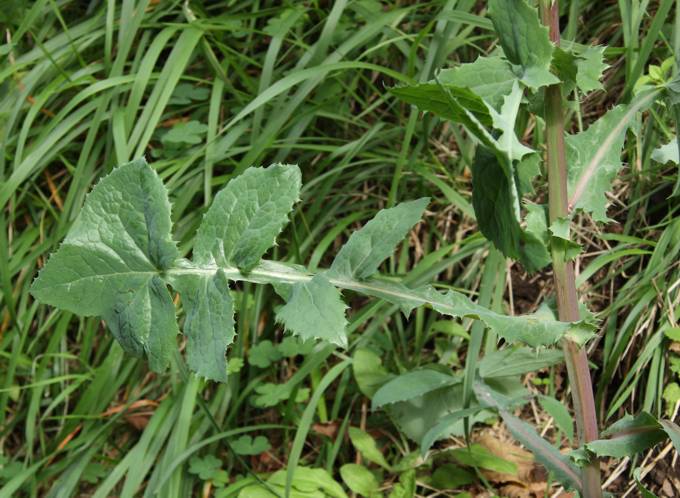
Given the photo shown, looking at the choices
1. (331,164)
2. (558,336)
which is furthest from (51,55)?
(558,336)

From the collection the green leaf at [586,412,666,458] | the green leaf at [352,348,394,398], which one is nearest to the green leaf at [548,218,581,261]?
the green leaf at [586,412,666,458]

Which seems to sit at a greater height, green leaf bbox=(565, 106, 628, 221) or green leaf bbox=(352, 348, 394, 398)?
green leaf bbox=(565, 106, 628, 221)

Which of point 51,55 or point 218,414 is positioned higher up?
point 51,55

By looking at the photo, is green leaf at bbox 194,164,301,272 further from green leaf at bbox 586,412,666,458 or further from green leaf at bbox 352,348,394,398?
green leaf at bbox 352,348,394,398

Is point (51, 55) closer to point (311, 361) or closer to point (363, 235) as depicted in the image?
point (311, 361)

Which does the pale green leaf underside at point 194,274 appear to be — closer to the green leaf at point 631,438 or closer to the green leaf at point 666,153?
the green leaf at point 631,438

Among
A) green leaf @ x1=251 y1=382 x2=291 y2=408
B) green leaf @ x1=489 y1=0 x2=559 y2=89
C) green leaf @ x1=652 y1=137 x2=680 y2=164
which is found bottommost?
green leaf @ x1=251 y1=382 x2=291 y2=408
